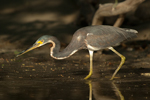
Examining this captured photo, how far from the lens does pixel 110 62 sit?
10.6 m

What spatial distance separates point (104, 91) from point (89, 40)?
6.73ft

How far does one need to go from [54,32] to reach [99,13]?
3.80m

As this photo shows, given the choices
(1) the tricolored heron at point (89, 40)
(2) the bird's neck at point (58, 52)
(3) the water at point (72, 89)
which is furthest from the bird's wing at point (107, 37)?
(3) the water at point (72, 89)

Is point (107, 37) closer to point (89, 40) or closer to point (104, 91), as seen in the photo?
point (89, 40)

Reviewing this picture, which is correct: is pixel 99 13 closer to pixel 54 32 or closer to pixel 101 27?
pixel 101 27

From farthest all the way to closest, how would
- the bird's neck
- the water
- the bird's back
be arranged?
1. the bird's back
2. the bird's neck
3. the water

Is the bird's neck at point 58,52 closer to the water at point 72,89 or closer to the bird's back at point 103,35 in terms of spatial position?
the bird's back at point 103,35

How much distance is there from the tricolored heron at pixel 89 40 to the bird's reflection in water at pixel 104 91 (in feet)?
2.42

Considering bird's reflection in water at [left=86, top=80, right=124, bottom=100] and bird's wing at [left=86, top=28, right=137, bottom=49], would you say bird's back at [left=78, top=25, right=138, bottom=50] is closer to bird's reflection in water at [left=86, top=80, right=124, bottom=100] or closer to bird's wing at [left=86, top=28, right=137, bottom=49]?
bird's wing at [left=86, top=28, right=137, bottom=49]

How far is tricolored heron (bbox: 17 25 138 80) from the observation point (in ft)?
26.9

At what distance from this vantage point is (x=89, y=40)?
27.6 ft

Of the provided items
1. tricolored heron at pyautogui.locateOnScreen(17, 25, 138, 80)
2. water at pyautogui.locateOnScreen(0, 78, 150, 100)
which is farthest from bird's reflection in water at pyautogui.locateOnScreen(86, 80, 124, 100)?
tricolored heron at pyautogui.locateOnScreen(17, 25, 138, 80)

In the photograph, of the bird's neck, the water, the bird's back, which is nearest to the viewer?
the water

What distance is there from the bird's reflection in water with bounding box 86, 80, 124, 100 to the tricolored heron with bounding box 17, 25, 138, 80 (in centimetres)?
74
